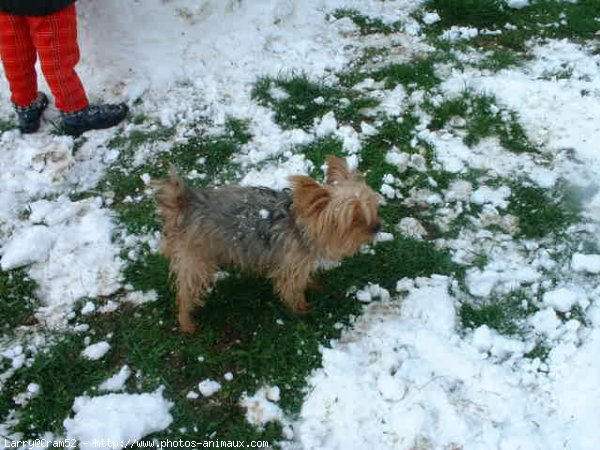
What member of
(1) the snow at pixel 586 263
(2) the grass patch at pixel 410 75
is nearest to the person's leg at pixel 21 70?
(2) the grass patch at pixel 410 75

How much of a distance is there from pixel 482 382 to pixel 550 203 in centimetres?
199

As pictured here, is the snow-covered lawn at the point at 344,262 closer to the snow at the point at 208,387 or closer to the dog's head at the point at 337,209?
the snow at the point at 208,387

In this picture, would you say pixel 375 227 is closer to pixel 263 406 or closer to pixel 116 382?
pixel 263 406

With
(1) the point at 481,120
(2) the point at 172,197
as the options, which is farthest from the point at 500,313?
(2) the point at 172,197

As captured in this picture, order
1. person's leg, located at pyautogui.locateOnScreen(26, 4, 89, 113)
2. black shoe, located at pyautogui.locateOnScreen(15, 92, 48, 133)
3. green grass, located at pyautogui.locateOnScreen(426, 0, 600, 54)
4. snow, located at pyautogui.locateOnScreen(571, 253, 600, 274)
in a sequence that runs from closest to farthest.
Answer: snow, located at pyautogui.locateOnScreen(571, 253, 600, 274), person's leg, located at pyautogui.locateOnScreen(26, 4, 89, 113), black shoe, located at pyautogui.locateOnScreen(15, 92, 48, 133), green grass, located at pyautogui.locateOnScreen(426, 0, 600, 54)

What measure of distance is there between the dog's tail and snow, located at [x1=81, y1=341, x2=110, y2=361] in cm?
106

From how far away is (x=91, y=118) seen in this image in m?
5.25

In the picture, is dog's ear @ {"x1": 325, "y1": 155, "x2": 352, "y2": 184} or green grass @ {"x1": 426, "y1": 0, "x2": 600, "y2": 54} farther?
green grass @ {"x1": 426, "y1": 0, "x2": 600, "y2": 54}

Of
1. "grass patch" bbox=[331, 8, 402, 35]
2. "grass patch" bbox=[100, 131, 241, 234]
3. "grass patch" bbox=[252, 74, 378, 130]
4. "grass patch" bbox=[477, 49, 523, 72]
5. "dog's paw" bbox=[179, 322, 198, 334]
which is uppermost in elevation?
"grass patch" bbox=[331, 8, 402, 35]

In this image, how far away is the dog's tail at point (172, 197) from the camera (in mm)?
3305

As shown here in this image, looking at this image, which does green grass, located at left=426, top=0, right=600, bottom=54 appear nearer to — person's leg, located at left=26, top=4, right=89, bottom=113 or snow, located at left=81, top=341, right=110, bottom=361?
person's leg, located at left=26, top=4, right=89, bottom=113

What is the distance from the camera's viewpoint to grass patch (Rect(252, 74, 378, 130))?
548cm

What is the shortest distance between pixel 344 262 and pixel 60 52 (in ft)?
10.7

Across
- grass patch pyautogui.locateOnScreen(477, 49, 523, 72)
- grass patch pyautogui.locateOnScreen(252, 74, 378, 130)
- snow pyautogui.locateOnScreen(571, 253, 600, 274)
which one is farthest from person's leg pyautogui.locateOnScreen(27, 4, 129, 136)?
snow pyautogui.locateOnScreen(571, 253, 600, 274)
